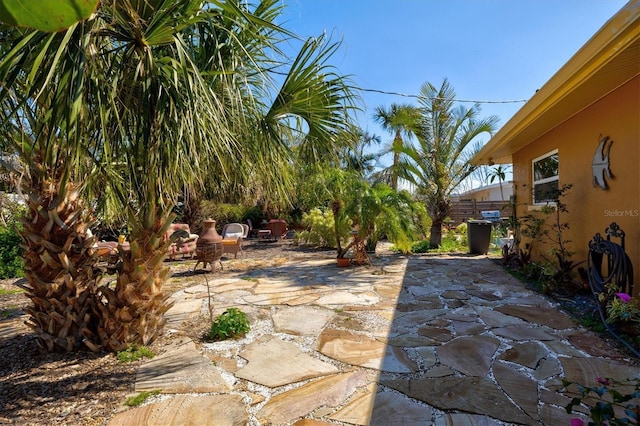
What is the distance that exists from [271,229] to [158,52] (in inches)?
500

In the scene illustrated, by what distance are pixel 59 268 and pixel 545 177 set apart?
8390 mm

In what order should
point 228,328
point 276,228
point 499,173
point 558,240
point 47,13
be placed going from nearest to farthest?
point 47,13 → point 228,328 → point 558,240 → point 499,173 → point 276,228

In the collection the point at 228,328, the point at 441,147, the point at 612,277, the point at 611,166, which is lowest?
the point at 228,328

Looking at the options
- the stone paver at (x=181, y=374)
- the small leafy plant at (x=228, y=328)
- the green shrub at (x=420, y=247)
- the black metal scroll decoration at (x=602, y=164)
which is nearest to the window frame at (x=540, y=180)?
the black metal scroll decoration at (x=602, y=164)

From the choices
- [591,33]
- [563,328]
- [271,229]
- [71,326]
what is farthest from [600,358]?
[271,229]

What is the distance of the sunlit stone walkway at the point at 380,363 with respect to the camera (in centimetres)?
232

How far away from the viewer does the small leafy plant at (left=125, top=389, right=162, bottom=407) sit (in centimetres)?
244

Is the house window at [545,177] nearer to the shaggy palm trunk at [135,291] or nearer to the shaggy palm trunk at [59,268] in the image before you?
the shaggy palm trunk at [135,291]

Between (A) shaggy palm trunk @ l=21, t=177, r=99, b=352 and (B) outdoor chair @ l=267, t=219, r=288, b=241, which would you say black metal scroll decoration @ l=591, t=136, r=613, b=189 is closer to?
(A) shaggy palm trunk @ l=21, t=177, r=99, b=352

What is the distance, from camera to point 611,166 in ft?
15.3

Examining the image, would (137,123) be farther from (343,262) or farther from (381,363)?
(343,262)

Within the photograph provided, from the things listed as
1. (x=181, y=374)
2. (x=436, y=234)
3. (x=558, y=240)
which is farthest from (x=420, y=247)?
(x=181, y=374)

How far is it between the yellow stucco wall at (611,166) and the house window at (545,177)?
0.73ft

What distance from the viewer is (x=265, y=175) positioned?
10.7 feet
